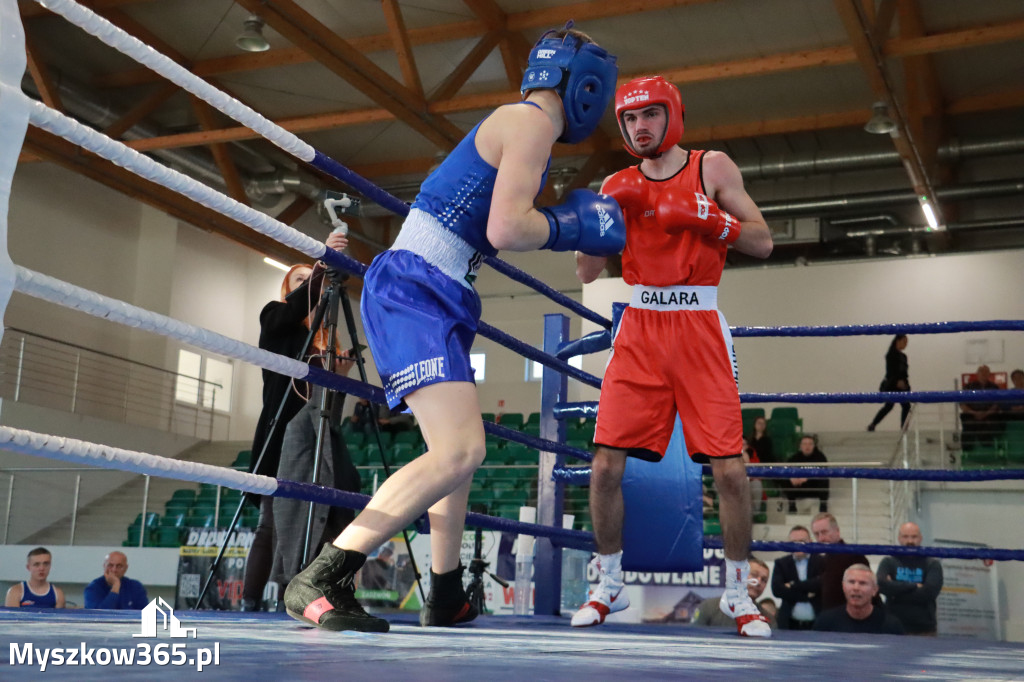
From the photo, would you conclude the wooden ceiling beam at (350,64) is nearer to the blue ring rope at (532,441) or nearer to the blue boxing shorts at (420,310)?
the blue ring rope at (532,441)

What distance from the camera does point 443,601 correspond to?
2420 millimetres

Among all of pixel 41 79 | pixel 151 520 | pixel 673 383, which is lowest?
pixel 151 520

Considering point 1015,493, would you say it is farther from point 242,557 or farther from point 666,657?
point 666,657

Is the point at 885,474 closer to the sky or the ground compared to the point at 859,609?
closer to the sky

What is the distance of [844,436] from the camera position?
38.2ft

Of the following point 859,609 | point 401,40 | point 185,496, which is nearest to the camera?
point 859,609

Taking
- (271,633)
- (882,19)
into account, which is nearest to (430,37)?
(882,19)

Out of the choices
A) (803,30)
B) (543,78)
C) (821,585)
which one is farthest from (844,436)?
A: (543,78)

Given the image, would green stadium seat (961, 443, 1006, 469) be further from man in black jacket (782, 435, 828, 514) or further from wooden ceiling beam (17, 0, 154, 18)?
wooden ceiling beam (17, 0, 154, 18)

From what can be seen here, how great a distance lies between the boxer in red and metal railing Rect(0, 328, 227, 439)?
28.8 feet

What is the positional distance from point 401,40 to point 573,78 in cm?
718

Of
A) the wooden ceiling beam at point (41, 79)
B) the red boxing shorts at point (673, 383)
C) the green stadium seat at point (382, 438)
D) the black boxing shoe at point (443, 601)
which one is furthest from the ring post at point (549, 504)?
the green stadium seat at point (382, 438)

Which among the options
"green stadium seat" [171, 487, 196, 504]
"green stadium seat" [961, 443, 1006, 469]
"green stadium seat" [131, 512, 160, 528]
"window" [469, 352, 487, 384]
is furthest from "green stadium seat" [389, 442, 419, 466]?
"green stadium seat" [961, 443, 1006, 469]

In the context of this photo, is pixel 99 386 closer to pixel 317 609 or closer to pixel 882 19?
pixel 882 19
